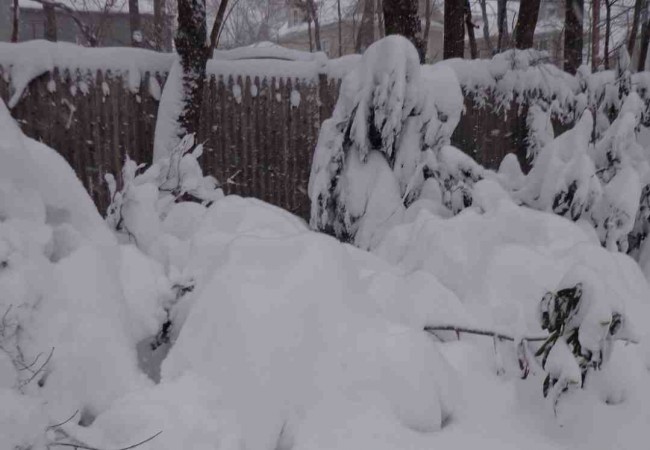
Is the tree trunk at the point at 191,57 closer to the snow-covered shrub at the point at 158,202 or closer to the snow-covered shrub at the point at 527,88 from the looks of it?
the snow-covered shrub at the point at 158,202

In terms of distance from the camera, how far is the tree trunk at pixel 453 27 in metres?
9.15

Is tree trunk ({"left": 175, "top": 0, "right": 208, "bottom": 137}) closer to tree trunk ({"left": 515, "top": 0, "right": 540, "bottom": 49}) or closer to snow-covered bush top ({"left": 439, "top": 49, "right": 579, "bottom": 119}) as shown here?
snow-covered bush top ({"left": 439, "top": 49, "right": 579, "bottom": 119})

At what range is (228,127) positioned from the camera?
7039mm

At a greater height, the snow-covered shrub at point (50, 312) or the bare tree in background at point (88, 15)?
the bare tree in background at point (88, 15)

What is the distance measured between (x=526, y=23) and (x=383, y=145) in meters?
6.96

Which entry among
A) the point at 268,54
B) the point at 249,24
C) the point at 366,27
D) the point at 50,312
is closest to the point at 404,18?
the point at 268,54

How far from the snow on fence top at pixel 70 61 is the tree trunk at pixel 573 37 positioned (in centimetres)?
706

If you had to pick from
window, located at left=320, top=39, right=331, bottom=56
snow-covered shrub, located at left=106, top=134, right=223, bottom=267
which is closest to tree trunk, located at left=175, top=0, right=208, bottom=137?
snow-covered shrub, located at left=106, top=134, right=223, bottom=267

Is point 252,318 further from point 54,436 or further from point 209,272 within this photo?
point 54,436

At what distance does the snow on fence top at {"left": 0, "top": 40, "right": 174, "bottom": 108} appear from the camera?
5812mm

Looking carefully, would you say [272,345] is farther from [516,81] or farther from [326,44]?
[326,44]

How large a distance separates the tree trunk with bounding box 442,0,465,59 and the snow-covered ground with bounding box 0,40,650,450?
7402 mm

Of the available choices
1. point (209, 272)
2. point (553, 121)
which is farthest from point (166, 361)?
point (553, 121)

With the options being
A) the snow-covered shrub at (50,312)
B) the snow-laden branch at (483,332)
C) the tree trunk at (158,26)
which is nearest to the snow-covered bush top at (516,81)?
the snow-laden branch at (483,332)
